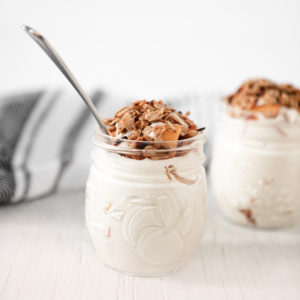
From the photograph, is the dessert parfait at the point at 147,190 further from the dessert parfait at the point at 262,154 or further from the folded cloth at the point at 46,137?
the folded cloth at the point at 46,137

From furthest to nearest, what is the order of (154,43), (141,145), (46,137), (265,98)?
(154,43), (46,137), (265,98), (141,145)

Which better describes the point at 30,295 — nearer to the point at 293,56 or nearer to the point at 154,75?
the point at 154,75

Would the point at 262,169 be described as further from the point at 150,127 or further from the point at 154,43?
the point at 154,43

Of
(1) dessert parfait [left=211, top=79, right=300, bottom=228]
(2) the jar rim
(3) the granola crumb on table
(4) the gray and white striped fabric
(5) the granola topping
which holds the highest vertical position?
(3) the granola crumb on table

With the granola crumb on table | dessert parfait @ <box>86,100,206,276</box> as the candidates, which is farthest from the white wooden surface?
the granola crumb on table

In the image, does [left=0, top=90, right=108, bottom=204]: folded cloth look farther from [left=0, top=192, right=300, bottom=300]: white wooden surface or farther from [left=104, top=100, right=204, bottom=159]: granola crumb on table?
[left=104, top=100, right=204, bottom=159]: granola crumb on table

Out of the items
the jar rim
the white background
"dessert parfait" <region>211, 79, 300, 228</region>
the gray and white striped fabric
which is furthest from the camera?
the white background

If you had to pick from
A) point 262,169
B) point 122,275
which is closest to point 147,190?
point 122,275

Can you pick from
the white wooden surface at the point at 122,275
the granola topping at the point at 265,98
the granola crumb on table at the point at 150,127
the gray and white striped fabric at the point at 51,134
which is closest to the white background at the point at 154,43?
the gray and white striped fabric at the point at 51,134
